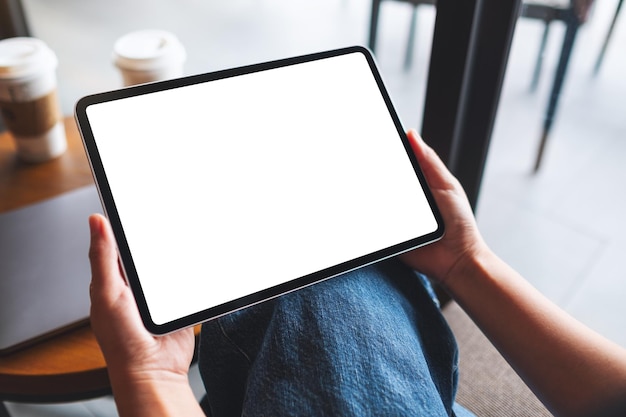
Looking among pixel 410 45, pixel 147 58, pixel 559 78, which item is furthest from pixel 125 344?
pixel 410 45

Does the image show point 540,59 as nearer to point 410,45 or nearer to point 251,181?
point 410,45

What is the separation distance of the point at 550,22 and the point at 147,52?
72 centimetres

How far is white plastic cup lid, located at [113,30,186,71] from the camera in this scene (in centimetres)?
80

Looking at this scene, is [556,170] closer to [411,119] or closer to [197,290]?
[411,119]

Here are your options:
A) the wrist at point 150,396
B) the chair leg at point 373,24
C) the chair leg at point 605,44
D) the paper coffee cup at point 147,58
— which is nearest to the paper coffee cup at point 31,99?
the paper coffee cup at point 147,58

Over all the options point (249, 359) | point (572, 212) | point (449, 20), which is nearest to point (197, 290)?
point (249, 359)

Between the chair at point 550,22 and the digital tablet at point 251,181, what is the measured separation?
36 centimetres

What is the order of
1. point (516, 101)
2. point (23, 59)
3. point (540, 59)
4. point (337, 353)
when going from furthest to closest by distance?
point (516, 101) < point (540, 59) < point (23, 59) < point (337, 353)

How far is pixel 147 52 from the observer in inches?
32.2

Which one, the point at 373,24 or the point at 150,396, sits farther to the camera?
the point at 373,24

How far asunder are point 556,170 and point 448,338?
92cm

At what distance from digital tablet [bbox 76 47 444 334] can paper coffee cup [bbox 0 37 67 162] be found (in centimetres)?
38

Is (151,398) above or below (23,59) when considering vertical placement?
below

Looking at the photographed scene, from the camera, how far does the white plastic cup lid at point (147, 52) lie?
0.80 meters
